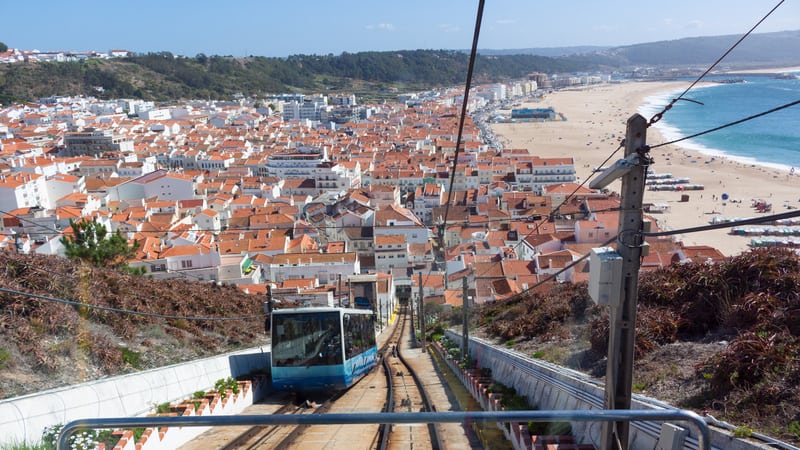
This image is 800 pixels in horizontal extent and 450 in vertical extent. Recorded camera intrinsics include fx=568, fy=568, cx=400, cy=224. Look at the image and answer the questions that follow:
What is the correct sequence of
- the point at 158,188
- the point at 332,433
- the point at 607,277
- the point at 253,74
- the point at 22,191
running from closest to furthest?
the point at 607,277 → the point at 332,433 → the point at 22,191 → the point at 158,188 → the point at 253,74

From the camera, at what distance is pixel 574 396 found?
4.92 m

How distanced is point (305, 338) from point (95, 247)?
33.3ft

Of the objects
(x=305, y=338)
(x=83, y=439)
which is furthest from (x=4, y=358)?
(x=305, y=338)

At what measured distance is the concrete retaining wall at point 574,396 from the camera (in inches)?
136

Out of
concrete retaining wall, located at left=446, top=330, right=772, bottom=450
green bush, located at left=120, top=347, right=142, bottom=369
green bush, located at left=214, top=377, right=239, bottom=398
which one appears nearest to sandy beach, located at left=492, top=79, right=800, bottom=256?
A: concrete retaining wall, located at left=446, top=330, right=772, bottom=450

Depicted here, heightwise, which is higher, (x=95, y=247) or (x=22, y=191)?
(x=95, y=247)

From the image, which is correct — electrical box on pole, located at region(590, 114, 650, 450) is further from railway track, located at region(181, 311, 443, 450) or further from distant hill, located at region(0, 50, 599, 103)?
distant hill, located at region(0, 50, 599, 103)

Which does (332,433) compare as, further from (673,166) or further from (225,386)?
(673,166)

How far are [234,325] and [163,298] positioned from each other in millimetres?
1706

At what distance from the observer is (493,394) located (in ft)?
22.0

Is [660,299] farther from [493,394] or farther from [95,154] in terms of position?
[95,154]

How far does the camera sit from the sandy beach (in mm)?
35562

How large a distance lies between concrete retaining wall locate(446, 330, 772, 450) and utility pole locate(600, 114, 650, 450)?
347mm

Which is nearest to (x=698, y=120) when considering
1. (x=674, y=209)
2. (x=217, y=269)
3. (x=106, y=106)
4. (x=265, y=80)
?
(x=674, y=209)
